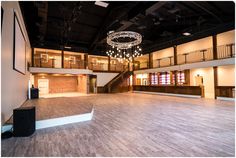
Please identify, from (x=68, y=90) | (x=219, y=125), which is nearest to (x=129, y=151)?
(x=219, y=125)

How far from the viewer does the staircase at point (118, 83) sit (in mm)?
16734

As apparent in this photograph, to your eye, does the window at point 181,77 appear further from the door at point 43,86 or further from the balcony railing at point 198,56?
the door at point 43,86

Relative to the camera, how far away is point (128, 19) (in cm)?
773

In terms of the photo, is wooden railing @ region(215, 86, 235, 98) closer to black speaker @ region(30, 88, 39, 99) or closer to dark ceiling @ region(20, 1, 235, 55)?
dark ceiling @ region(20, 1, 235, 55)

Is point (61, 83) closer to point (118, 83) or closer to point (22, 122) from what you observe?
point (118, 83)

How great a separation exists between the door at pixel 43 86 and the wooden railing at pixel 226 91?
15953mm

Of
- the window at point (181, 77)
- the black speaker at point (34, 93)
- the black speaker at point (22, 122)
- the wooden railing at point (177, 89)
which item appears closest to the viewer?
the black speaker at point (22, 122)

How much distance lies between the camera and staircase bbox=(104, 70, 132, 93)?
54.9 feet

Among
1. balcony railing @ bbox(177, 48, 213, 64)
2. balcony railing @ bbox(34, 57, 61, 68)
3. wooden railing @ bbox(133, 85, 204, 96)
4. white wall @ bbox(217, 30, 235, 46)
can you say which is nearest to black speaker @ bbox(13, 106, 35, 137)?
wooden railing @ bbox(133, 85, 204, 96)

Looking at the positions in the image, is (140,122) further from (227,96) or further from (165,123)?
(227,96)

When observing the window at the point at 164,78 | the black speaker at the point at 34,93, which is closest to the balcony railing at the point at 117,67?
the window at the point at 164,78

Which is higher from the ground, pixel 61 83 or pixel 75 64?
pixel 75 64

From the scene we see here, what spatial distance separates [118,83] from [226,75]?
33.1 ft

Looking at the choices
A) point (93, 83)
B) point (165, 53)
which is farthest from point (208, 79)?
point (93, 83)
